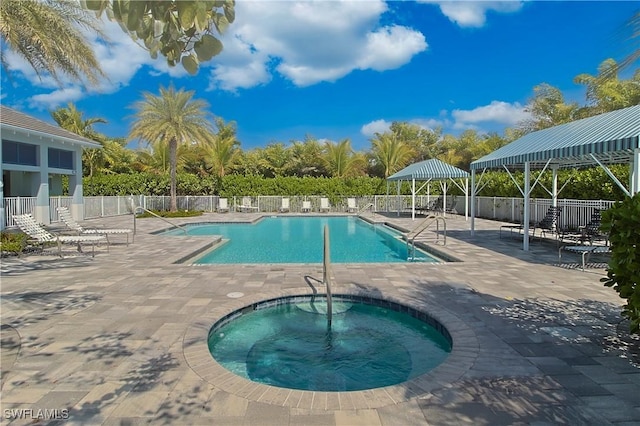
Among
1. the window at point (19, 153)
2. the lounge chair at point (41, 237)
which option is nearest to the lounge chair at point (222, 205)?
the window at point (19, 153)

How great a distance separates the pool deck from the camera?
2.79 metres

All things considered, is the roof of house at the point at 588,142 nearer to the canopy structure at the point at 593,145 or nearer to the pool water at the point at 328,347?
the canopy structure at the point at 593,145

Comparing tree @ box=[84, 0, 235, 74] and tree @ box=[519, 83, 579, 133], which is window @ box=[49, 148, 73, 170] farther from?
tree @ box=[519, 83, 579, 133]

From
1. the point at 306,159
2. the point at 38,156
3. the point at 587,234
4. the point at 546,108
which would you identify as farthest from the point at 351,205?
the point at 546,108

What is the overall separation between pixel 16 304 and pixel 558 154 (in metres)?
10.8

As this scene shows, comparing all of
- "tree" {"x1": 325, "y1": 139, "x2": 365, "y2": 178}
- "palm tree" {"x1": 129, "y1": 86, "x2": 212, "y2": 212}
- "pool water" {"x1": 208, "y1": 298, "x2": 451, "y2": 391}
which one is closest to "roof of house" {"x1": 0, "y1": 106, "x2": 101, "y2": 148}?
"palm tree" {"x1": 129, "y1": 86, "x2": 212, "y2": 212}

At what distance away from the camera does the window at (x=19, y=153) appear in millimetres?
14602

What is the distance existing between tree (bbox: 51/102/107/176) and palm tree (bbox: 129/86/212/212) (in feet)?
27.4

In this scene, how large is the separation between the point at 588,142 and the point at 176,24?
9.09m

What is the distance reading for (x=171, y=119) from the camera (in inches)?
888

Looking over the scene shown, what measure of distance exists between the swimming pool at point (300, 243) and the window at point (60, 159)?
21.2 feet

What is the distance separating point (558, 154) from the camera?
9.06 meters

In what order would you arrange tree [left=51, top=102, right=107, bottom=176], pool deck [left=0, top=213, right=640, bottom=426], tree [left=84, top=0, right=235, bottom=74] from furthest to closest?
1. tree [left=51, top=102, right=107, bottom=176]
2. pool deck [left=0, top=213, right=640, bottom=426]
3. tree [left=84, top=0, right=235, bottom=74]

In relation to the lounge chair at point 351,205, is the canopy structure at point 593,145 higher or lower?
higher
